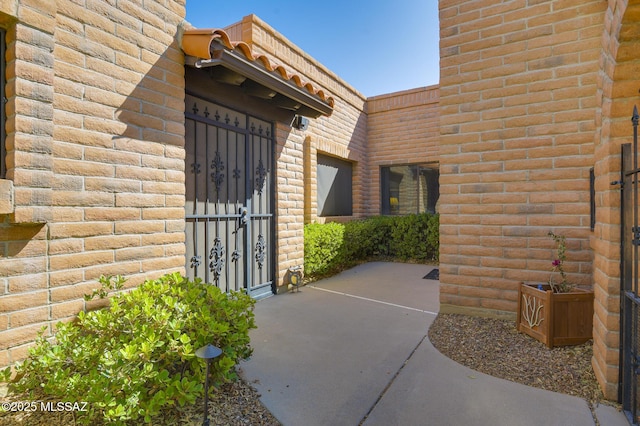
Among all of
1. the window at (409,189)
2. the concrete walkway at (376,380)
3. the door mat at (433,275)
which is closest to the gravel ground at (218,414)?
the concrete walkway at (376,380)

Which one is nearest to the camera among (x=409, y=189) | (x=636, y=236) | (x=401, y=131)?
(x=636, y=236)

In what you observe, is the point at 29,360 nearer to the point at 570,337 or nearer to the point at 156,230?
the point at 156,230

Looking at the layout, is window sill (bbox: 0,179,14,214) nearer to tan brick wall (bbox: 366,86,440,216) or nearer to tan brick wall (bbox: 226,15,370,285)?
tan brick wall (bbox: 226,15,370,285)

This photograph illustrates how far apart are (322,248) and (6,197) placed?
435 centimetres

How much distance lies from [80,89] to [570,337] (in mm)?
4309

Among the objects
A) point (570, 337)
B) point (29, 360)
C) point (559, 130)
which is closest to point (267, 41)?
point (559, 130)

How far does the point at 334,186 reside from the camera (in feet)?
24.4

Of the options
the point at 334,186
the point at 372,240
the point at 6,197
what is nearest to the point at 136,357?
the point at 6,197

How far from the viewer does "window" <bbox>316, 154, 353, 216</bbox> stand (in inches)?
273

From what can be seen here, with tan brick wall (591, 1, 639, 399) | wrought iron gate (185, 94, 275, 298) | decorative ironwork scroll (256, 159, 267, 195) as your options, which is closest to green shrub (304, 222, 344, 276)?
wrought iron gate (185, 94, 275, 298)

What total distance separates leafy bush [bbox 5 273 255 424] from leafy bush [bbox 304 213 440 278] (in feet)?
11.5

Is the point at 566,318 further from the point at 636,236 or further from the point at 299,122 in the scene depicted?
the point at 299,122

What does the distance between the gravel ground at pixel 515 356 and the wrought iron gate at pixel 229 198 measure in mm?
2382

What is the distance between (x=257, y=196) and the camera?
4418 mm
